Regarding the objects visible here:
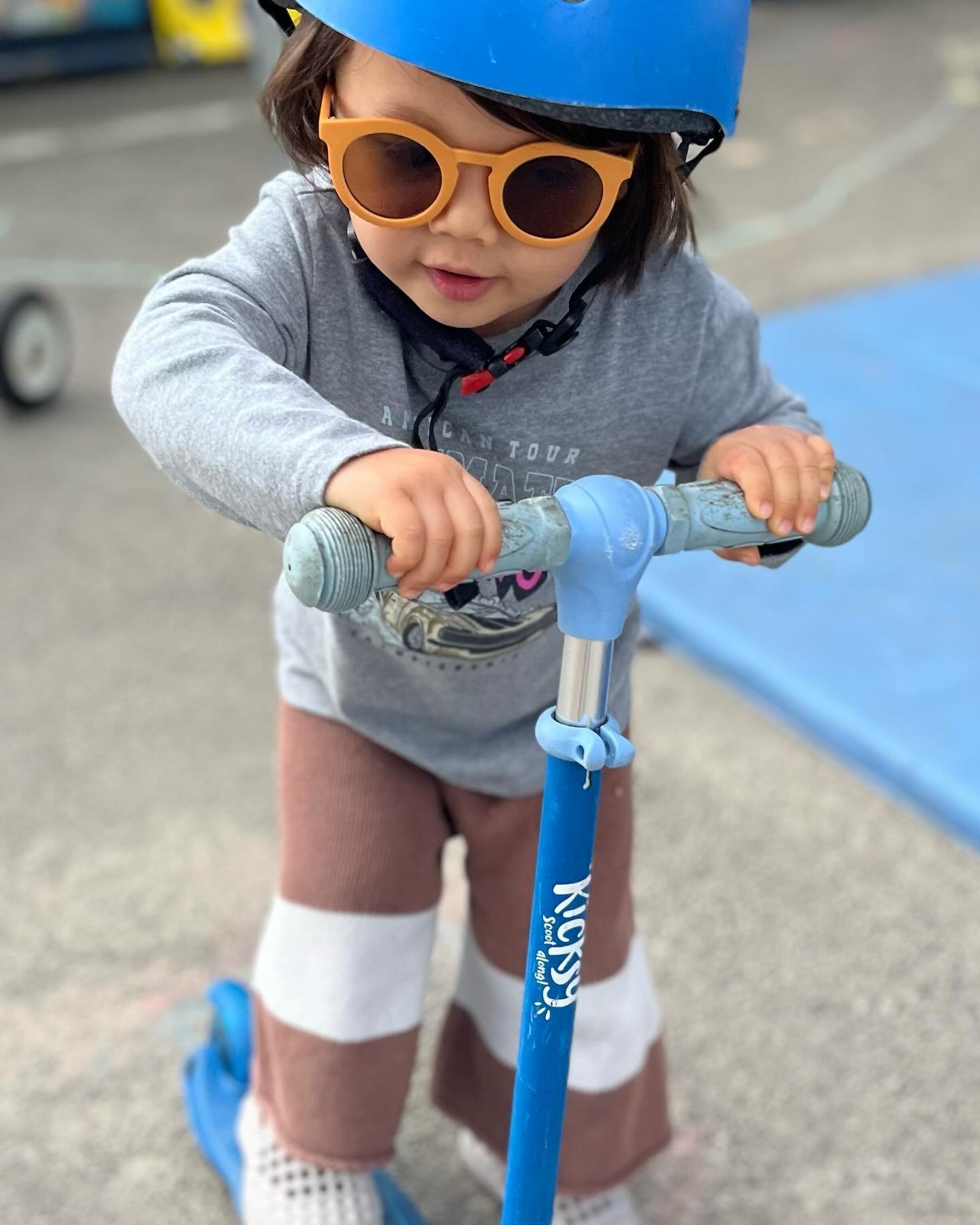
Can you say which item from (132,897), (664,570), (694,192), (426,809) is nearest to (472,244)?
(694,192)

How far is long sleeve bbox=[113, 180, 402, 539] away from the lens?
0.93 metres

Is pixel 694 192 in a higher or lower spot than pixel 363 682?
higher

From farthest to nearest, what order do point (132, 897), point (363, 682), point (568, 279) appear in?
point (132, 897), point (363, 682), point (568, 279)

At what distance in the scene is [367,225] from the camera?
110cm

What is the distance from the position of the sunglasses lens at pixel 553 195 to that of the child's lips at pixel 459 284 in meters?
0.07

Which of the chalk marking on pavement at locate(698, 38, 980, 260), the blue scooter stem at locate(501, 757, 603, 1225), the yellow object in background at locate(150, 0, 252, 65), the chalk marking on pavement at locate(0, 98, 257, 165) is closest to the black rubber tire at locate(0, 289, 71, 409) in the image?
the chalk marking on pavement at locate(698, 38, 980, 260)

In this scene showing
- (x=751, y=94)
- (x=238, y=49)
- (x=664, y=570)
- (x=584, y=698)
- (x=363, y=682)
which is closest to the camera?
(x=584, y=698)

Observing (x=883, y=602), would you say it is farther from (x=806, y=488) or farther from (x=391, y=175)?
(x=391, y=175)

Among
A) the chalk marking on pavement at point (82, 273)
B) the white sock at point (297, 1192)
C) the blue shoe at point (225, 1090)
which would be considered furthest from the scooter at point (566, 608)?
the chalk marking on pavement at point (82, 273)

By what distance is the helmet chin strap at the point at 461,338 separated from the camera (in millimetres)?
1164

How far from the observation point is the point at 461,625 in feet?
4.23

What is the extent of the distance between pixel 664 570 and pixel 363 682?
1.43 metres

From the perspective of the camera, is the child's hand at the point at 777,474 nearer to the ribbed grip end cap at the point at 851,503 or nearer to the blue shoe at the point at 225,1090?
the ribbed grip end cap at the point at 851,503

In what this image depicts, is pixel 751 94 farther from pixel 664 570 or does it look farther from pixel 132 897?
pixel 132 897
